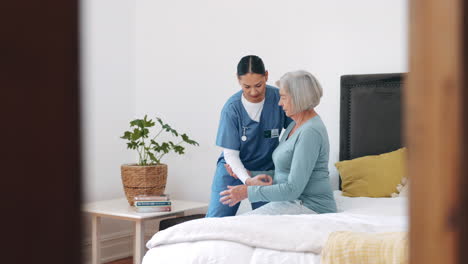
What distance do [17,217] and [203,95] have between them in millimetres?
4142

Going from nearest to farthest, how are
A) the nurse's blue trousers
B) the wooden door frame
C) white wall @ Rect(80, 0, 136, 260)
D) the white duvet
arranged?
the wooden door frame, the white duvet, the nurse's blue trousers, white wall @ Rect(80, 0, 136, 260)

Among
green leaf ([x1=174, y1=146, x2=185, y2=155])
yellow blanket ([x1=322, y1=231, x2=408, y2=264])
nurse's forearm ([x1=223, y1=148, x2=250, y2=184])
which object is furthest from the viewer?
green leaf ([x1=174, y1=146, x2=185, y2=155])

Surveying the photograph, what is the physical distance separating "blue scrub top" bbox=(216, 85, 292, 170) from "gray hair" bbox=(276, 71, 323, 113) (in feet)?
1.48

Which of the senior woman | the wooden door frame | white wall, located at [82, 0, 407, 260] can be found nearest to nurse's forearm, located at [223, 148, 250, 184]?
the senior woman

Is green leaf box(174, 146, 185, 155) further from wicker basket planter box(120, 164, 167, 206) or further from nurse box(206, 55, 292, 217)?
nurse box(206, 55, 292, 217)

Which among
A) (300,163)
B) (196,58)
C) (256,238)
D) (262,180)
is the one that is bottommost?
(256,238)

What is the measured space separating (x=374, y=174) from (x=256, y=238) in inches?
55.7

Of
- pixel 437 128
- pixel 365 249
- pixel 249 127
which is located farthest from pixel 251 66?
pixel 437 128

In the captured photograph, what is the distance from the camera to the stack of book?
3.85 meters

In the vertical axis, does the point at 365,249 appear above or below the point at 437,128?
below

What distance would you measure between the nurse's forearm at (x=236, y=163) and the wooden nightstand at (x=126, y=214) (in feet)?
2.54

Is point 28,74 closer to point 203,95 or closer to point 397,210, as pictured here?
point 397,210

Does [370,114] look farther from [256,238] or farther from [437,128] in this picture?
[437,128]

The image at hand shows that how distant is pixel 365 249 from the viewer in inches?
72.4
